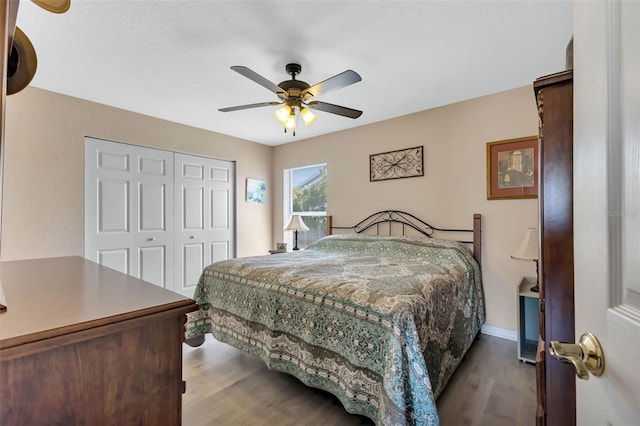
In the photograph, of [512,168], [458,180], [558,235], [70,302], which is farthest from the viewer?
[458,180]

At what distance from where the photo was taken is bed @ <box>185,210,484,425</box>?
133cm

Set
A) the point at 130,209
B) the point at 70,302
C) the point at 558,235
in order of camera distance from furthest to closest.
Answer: the point at 130,209 < the point at 558,235 < the point at 70,302

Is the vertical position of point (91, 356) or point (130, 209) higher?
point (130, 209)

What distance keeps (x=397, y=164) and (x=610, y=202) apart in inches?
124

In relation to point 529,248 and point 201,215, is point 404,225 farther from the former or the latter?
point 201,215

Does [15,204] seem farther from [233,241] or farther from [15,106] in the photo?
[233,241]

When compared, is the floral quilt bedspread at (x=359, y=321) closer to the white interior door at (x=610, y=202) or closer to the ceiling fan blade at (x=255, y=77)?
the white interior door at (x=610, y=202)

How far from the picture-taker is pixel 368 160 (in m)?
3.81

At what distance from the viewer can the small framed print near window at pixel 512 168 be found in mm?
2662

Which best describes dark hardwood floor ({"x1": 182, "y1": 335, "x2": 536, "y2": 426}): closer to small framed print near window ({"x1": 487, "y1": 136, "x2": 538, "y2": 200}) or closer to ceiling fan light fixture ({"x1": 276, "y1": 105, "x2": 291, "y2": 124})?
small framed print near window ({"x1": 487, "y1": 136, "x2": 538, "y2": 200})

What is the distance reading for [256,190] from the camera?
4.69 meters

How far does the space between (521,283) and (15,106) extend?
4794 mm

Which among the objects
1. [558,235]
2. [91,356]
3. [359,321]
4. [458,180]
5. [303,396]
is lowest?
[303,396]

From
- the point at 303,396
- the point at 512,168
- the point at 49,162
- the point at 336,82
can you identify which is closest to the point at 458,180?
the point at 512,168
